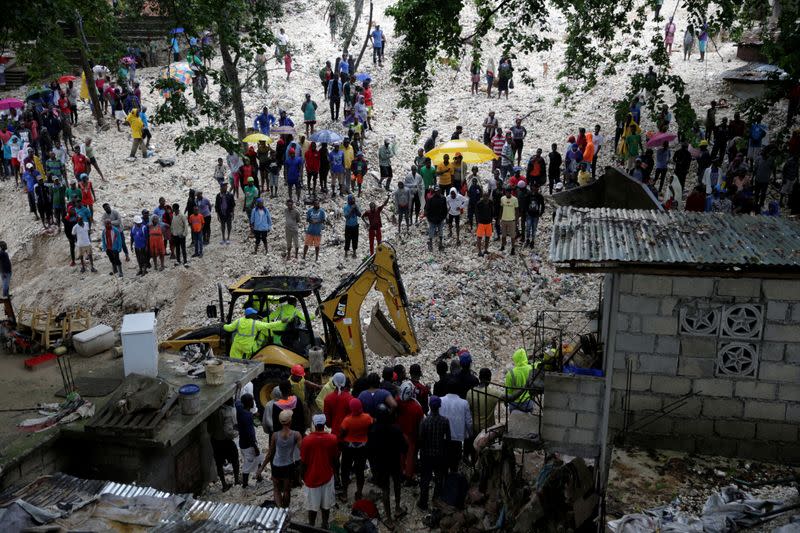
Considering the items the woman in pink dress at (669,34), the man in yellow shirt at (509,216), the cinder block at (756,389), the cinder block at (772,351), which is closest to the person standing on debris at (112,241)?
the man in yellow shirt at (509,216)

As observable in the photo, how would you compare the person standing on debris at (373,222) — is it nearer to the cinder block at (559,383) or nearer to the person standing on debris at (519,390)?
the person standing on debris at (519,390)

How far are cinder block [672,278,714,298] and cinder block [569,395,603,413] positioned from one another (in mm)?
1556

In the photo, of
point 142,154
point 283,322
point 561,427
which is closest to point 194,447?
point 283,322

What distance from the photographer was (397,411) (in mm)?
Answer: 9984

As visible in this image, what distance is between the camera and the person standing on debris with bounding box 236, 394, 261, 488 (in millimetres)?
10516

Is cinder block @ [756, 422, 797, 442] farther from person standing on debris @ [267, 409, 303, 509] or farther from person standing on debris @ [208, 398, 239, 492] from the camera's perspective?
person standing on debris @ [208, 398, 239, 492]

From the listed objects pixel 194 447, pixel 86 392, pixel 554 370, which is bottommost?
pixel 194 447

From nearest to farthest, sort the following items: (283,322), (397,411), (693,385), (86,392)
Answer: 1. (693,385)
2. (397,411)
3. (86,392)
4. (283,322)

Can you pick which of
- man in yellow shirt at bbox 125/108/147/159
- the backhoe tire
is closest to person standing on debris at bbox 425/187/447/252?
the backhoe tire

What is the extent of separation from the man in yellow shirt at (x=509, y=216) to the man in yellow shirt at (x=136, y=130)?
12.2 m

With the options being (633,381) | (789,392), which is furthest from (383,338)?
(789,392)

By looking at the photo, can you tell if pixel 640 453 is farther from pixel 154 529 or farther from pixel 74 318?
pixel 74 318

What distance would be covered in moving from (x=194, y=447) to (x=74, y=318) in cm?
425

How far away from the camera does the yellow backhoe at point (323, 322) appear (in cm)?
1285
